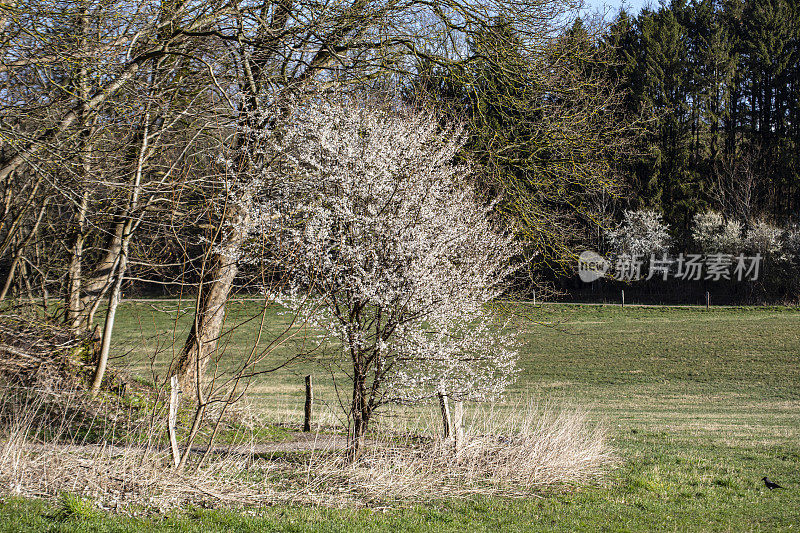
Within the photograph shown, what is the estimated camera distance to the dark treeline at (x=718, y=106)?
3938cm

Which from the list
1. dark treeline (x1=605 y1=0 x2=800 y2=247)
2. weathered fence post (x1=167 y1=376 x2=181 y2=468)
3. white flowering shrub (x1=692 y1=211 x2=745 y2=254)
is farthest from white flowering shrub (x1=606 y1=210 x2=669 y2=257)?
weathered fence post (x1=167 y1=376 x2=181 y2=468)

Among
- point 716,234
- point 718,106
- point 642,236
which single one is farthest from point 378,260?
point 718,106

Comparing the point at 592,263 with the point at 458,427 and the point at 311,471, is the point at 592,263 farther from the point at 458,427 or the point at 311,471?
the point at 311,471

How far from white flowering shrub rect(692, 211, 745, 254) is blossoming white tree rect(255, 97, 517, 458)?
33936 mm

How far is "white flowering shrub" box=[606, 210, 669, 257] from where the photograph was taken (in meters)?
38.5

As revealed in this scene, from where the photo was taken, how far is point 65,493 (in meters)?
4.96

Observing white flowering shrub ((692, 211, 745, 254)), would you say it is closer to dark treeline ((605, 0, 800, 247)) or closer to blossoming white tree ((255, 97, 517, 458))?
dark treeline ((605, 0, 800, 247))

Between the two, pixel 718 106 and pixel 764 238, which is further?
pixel 718 106

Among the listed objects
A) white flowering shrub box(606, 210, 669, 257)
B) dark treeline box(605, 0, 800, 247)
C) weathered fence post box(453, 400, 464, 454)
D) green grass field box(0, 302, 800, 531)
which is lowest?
green grass field box(0, 302, 800, 531)

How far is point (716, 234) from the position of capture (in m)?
37.5

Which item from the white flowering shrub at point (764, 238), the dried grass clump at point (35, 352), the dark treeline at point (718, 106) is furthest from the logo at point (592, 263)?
the dark treeline at point (718, 106)

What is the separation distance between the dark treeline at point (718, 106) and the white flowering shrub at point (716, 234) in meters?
1.05

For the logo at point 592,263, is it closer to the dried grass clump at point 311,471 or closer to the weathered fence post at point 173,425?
the dried grass clump at point 311,471

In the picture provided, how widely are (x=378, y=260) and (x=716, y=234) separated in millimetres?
36121
